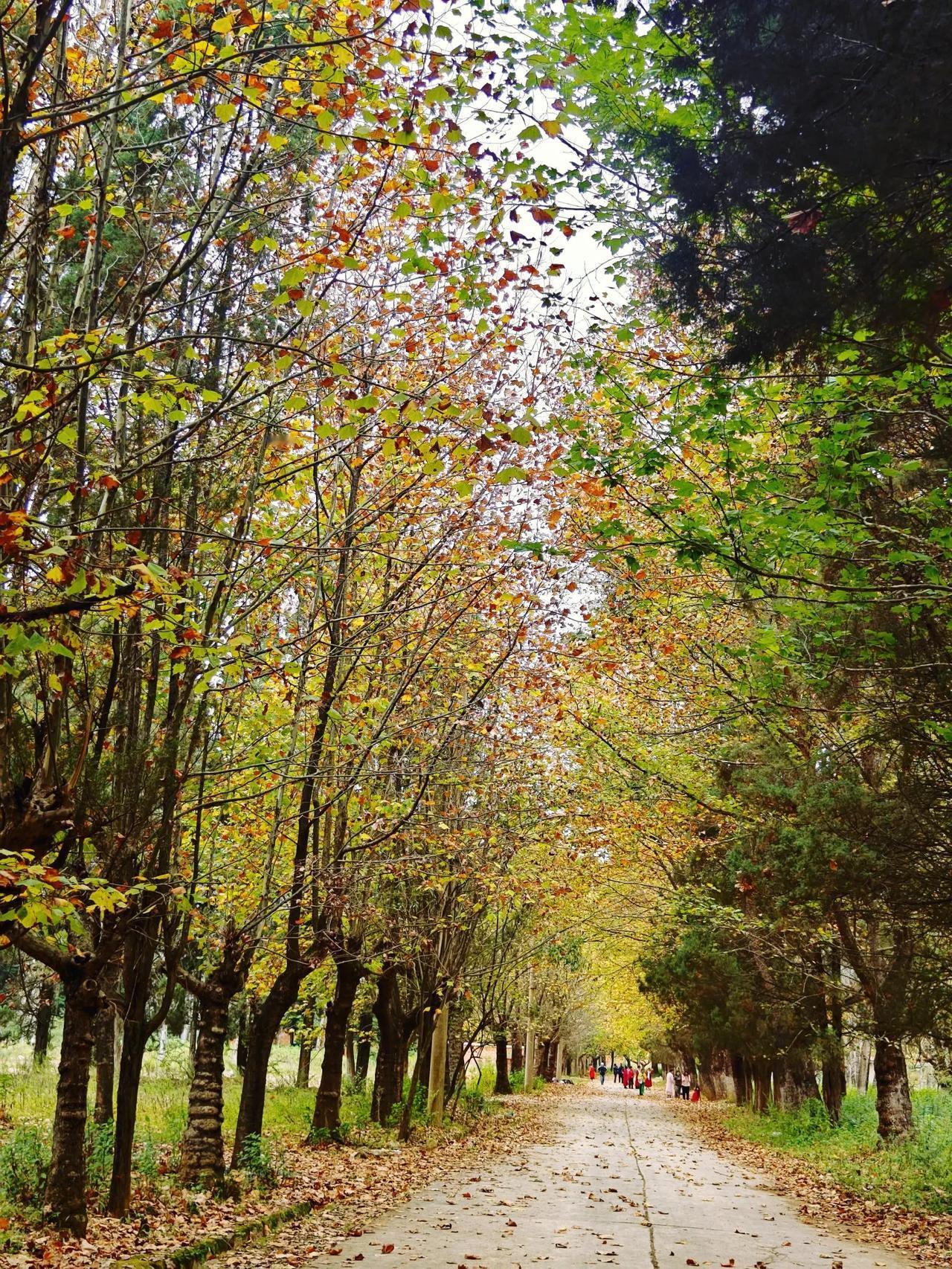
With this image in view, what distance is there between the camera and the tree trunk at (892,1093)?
16.0 m

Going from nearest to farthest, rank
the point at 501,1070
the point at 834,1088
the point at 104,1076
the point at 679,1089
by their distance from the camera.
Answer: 1. the point at 104,1076
2. the point at 834,1088
3. the point at 501,1070
4. the point at 679,1089

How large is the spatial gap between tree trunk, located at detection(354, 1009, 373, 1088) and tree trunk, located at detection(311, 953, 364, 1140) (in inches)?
303

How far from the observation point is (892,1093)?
16.2m

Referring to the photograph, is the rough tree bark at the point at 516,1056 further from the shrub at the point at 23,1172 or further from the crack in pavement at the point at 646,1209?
the shrub at the point at 23,1172

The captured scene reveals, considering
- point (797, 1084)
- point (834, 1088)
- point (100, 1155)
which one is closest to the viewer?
point (100, 1155)

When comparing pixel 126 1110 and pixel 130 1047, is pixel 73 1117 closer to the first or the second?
pixel 126 1110

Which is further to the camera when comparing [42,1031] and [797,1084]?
[42,1031]

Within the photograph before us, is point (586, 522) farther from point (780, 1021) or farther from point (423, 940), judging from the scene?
point (780, 1021)

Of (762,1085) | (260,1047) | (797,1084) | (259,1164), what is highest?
(260,1047)

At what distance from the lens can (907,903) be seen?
37.3 feet

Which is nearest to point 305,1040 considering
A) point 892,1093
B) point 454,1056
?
point 454,1056

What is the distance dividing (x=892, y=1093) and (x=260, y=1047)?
10465 millimetres

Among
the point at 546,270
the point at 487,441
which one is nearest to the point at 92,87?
the point at 546,270

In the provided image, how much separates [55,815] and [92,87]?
5.73m
